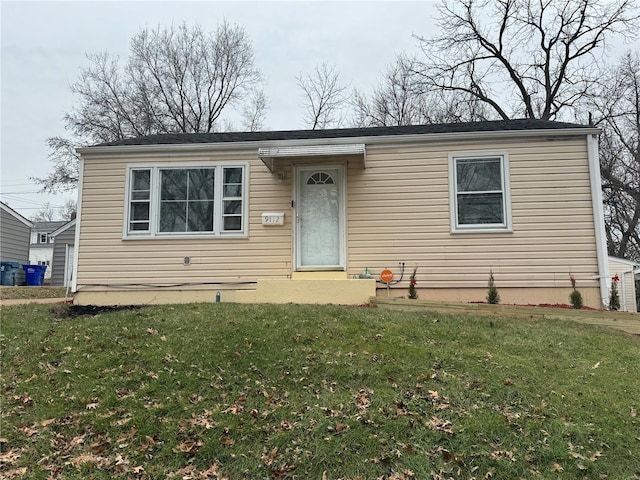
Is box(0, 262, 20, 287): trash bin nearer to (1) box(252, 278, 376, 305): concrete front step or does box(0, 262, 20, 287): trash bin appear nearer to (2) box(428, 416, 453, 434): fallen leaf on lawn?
(1) box(252, 278, 376, 305): concrete front step

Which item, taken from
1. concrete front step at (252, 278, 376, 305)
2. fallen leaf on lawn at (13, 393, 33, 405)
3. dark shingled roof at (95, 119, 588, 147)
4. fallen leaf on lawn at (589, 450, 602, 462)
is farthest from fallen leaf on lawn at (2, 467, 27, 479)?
dark shingled roof at (95, 119, 588, 147)

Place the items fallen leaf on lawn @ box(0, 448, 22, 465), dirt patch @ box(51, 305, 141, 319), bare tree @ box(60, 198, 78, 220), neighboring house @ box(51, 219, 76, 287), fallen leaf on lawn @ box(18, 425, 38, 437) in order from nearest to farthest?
fallen leaf on lawn @ box(0, 448, 22, 465) < fallen leaf on lawn @ box(18, 425, 38, 437) < dirt patch @ box(51, 305, 141, 319) < neighboring house @ box(51, 219, 76, 287) < bare tree @ box(60, 198, 78, 220)

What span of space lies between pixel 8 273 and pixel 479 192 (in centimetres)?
1948

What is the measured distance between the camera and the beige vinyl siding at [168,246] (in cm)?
880

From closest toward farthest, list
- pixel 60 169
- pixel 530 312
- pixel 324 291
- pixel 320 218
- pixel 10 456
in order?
pixel 10 456 < pixel 530 312 < pixel 324 291 < pixel 320 218 < pixel 60 169

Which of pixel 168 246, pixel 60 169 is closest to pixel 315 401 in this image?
pixel 168 246

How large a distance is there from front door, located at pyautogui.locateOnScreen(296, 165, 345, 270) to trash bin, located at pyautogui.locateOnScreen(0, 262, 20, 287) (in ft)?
53.6

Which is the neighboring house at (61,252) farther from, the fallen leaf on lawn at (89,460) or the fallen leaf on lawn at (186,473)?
the fallen leaf on lawn at (186,473)

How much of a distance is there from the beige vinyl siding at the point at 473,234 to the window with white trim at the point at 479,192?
0.43 feet

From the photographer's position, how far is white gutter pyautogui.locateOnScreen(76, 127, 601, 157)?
832 cm

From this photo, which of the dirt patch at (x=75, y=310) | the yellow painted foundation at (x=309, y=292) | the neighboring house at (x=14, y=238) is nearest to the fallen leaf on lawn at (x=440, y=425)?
the yellow painted foundation at (x=309, y=292)

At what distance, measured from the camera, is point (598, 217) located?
807cm

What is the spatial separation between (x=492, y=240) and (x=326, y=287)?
3.23 metres

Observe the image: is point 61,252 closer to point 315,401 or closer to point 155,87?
point 155,87
